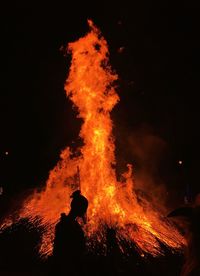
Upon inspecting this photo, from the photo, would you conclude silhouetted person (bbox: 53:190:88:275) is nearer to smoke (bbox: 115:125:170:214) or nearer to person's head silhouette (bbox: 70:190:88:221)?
person's head silhouette (bbox: 70:190:88:221)

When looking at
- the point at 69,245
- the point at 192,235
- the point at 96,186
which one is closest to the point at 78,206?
the point at 69,245

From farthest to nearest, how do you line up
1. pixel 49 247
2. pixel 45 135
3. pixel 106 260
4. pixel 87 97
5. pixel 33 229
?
pixel 45 135, pixel 87 97, pixel 33 229, pixel 49 247, pixel 106 260

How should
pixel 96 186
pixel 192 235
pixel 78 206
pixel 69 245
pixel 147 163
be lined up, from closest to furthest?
1. pixel 192 235
2. pixel 69 245
3. pixel 78 206
4. pixel 96 186
5. pixel 147 163

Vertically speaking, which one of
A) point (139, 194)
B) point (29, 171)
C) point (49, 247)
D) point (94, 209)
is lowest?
point (49, 247)

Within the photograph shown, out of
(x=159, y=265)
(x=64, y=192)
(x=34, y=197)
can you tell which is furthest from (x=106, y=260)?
(x=34, y=197)

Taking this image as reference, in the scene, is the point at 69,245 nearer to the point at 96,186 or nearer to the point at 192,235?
the point at 192,235

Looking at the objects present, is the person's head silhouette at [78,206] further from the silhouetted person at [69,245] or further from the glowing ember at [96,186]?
the glowing ember at [96,186]

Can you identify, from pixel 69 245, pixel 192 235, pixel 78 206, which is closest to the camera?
pixel 192 235

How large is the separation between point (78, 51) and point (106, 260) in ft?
26.9

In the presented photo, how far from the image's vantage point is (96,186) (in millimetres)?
12477

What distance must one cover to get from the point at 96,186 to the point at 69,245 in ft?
26.1

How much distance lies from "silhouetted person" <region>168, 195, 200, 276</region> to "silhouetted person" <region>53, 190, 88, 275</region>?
158 centimetres

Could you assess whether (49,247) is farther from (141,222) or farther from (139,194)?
(139,194)

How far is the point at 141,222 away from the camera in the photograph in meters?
12.1
